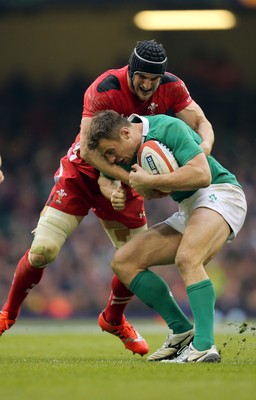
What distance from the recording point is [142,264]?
24.4ft

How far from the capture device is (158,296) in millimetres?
7500

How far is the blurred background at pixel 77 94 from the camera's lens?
62.4 feet

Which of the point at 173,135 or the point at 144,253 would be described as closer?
the point at 173,135

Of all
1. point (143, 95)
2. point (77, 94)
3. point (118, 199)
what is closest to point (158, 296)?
point (118, 199)

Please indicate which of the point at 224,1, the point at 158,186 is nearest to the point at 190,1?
the point at 224,1

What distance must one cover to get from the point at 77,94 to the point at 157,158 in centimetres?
1474

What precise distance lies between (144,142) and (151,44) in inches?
44.2

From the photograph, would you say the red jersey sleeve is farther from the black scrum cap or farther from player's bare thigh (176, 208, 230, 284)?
player's bare thigh (176, 208, 230, 284)

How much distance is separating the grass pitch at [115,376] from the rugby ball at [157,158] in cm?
131

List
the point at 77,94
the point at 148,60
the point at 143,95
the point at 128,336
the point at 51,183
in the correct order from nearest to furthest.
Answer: the point at 148,60 → the point at 143,95 → the point at 128,336 → the point at 51,183 → the point at 77,94

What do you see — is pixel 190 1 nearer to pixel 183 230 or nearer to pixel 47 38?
pixel 47 38

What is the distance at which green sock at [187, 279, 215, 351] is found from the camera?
23.0ft

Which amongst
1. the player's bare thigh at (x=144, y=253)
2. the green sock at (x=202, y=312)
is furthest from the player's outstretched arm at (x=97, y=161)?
the green sock at (x=202, y=312)

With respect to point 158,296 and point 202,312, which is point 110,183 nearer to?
point 158,296
